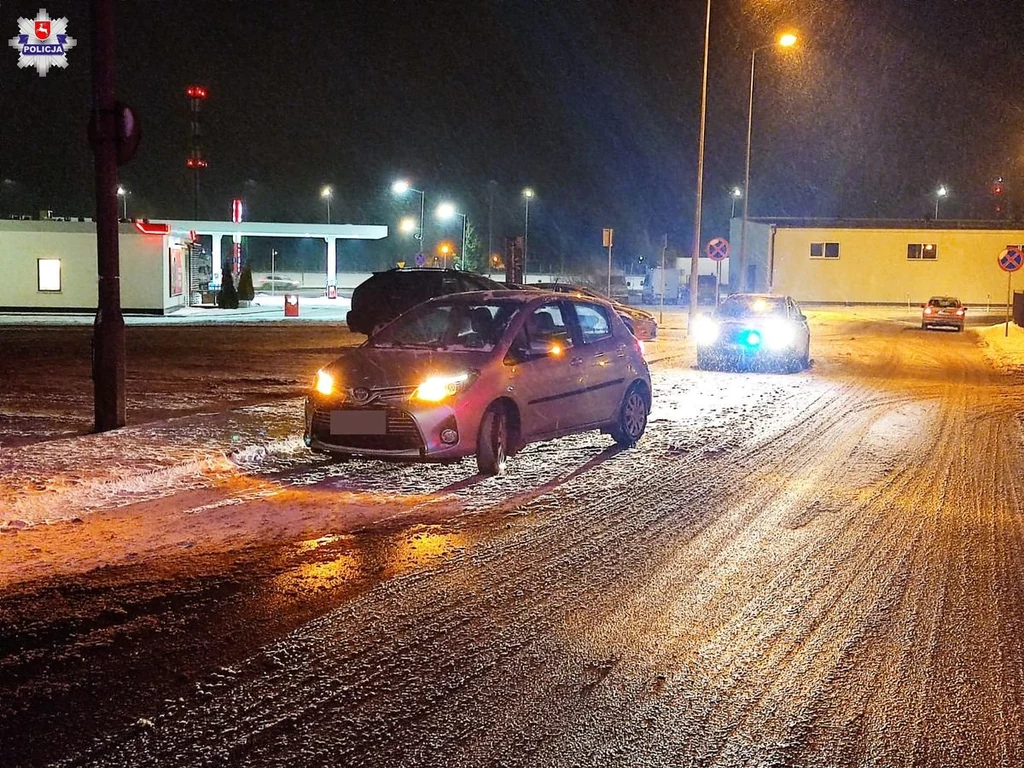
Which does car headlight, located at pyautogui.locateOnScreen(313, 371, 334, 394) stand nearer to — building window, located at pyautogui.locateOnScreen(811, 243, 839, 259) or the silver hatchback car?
the silver hatchback car

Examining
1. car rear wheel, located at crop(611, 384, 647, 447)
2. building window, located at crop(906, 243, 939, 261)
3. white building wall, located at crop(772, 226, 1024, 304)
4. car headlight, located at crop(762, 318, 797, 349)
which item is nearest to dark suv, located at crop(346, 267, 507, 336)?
car headlight, located at crop(762, 318, 797, 349)

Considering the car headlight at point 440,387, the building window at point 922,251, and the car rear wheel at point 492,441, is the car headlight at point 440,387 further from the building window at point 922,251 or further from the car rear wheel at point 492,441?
the building window at point 922,251

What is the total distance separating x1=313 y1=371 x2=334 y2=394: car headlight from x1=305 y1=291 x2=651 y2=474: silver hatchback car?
0.04 feet

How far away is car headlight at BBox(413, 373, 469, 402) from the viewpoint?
888cm

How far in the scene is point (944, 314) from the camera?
36.3 m

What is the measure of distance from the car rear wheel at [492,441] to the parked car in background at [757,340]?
11449 millimetres

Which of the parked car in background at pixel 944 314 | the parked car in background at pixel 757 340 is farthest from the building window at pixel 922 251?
the parked car in background at pixel 757 340

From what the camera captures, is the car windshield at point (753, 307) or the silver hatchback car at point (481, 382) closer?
the silver hatchback car at point (481, 382)

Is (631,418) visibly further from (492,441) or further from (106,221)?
(106,221)

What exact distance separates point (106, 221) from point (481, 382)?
4340 millimetres

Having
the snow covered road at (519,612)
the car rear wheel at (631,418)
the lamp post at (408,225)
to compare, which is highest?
the lamp post at (408,225)

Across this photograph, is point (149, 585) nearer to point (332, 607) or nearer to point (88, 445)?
point (332, 607)

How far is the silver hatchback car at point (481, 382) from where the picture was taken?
886 cm

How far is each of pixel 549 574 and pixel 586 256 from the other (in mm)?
105943
